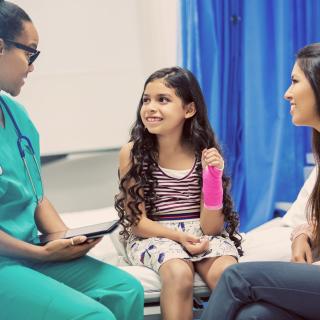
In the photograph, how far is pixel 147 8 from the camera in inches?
127

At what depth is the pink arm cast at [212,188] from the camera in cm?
194

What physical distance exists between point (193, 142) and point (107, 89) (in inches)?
47.7

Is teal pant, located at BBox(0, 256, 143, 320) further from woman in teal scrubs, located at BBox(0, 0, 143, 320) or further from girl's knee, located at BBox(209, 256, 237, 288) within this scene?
girl's knee, located at BBox(209, 256, 237, 288)

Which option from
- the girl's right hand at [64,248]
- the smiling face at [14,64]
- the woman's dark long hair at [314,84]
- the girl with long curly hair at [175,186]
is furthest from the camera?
the girl with long curly hair at [175,186]

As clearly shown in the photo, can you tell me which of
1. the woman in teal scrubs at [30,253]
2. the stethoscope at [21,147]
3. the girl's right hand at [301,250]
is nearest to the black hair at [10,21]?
the woman in teal scrubs at [30,253]

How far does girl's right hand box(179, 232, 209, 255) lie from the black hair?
33.8 inches

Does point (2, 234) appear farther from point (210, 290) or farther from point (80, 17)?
point (80, 17)

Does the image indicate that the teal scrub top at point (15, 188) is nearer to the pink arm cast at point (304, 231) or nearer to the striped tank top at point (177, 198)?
the striped tank top at point (177, 198)

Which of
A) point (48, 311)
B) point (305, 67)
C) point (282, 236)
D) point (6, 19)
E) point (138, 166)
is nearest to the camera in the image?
point (48, 311)

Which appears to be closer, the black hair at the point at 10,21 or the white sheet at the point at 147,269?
the black hair at the point at 10,21

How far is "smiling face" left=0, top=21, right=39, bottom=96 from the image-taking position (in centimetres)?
171

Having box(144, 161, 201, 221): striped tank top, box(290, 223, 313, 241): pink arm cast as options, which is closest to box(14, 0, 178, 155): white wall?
box(144, 161, 201, 221): striped tank top

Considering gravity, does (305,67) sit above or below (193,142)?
above

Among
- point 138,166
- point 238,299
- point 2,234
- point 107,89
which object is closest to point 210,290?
point 238,299
